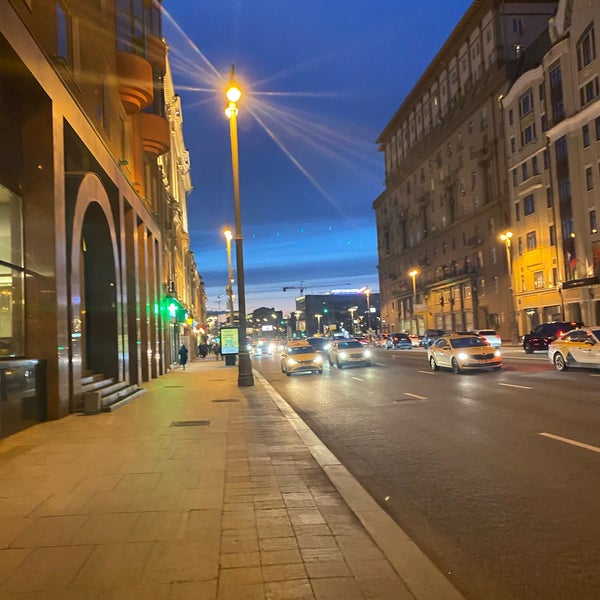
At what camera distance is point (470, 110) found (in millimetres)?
66875

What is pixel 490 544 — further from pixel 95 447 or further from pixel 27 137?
pixel 27 137

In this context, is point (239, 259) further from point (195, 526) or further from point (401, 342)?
point (401, 342)

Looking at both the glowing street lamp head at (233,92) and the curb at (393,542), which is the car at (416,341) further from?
the curb at (393,542)

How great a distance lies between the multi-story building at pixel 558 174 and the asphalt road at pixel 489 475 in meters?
32.6

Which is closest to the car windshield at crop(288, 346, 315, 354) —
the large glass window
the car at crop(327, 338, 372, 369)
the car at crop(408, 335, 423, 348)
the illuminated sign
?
the car at crop(327, 338, 372, 369)

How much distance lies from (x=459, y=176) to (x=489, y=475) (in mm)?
69339

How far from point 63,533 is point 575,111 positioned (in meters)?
48.5

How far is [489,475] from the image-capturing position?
282 inches

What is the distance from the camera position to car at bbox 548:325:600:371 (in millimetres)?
19688

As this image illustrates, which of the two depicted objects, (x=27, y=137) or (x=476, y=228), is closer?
(x=27, y=137)

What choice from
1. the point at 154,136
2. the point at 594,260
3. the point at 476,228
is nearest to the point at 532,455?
the point at 154,136

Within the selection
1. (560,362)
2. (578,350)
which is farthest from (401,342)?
(578,350)

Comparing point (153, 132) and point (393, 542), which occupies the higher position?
point (153, 132)

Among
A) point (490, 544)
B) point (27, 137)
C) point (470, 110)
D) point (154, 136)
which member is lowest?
point (490, 544)
